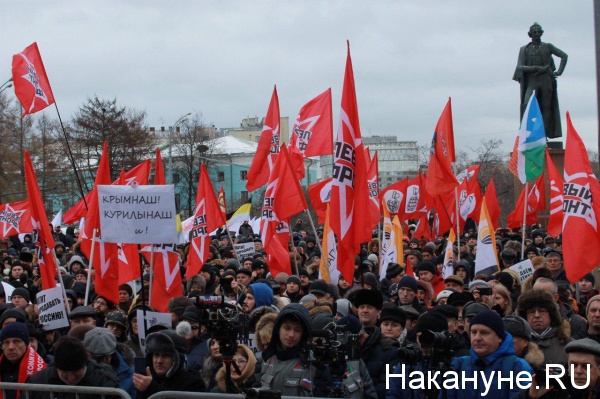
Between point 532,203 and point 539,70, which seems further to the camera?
point 539,70

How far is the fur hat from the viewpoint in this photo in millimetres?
7293

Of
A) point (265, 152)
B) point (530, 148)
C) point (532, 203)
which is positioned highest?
point (265, 152)

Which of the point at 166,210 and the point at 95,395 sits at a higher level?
the point at 166,210

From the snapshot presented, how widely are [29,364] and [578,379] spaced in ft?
13.6

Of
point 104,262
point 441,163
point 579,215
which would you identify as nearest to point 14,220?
point 104,262

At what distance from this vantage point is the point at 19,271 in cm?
1533

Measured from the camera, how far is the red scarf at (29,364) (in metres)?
7.39

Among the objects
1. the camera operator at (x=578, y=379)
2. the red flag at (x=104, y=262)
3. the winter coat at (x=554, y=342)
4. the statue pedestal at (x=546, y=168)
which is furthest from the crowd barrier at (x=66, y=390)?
the statue pedestal at (x=546, y=168)

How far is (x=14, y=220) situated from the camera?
20.0m

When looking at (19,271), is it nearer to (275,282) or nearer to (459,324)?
(275,282)

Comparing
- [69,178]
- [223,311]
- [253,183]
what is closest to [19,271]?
[253,183]

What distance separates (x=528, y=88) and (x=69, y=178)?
41812 mm

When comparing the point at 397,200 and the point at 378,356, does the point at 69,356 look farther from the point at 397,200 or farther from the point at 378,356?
the point at 397,200

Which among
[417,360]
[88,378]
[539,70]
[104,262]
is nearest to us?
[417,360]
